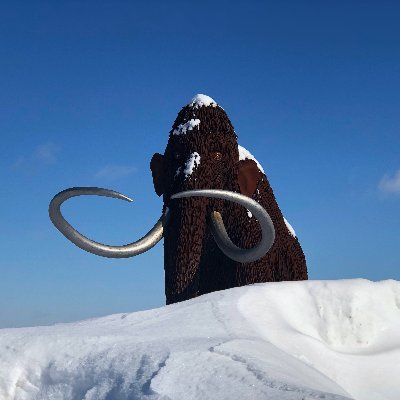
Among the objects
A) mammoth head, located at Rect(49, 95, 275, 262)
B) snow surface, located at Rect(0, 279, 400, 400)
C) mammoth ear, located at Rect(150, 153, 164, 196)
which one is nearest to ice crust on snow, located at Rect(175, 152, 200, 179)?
mammoth head, located at Rect(49, 95, 275, 262)

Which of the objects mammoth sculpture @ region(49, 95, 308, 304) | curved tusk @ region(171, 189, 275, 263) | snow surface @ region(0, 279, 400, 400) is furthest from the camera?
mammoth sculpture @ region(49, 95, 308, 304)

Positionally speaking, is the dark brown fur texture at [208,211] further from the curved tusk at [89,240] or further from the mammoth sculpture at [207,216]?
the curved tusk at [89,240]

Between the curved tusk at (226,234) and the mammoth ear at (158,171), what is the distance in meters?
0.59

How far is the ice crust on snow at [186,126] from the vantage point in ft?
17.7

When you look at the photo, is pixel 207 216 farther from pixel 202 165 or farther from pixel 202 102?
pixel 202 102

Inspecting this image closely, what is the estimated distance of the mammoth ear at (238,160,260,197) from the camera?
544 centimetres

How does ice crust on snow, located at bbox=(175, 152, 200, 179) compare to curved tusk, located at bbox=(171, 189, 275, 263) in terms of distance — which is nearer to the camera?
curved tusk, located at bbox=(171, 189, 275, 263)

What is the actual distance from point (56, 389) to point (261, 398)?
0.99 m

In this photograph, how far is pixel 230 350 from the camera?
2436mm

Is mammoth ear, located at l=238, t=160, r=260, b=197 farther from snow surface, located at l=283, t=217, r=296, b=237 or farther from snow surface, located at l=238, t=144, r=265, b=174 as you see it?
snow surface, located at l=283, t=217, r=296, b=237

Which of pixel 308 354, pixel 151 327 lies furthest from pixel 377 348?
pixel 151 327

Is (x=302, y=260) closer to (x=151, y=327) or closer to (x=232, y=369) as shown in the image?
(x=151, y=327)

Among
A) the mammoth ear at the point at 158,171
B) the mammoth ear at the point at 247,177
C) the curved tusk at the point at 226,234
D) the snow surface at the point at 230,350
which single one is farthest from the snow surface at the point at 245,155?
the snow surface at the point at 230,350

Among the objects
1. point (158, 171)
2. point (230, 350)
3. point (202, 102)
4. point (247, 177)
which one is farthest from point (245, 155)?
point (230, 350)
